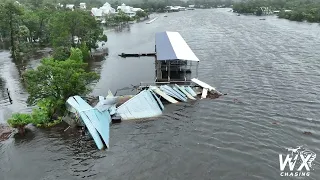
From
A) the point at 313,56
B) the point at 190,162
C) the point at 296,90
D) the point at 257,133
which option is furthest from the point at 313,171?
the point at 313,56

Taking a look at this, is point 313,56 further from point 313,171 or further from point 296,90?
point 313,171

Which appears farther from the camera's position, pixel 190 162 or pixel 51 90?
pixel 51 90

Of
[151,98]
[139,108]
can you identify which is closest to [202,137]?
[139,108]

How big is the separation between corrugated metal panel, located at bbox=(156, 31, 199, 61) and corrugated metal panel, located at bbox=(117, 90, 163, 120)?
32.1 ft

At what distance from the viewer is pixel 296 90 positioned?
4222cm

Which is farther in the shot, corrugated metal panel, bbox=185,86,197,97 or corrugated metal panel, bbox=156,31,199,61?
corrugated metal panel, bbox=156,31,199,61

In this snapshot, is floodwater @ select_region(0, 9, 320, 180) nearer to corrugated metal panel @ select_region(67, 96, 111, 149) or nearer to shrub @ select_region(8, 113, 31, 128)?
corrugated metal panel @ select_region(67, 96, 111, 149)

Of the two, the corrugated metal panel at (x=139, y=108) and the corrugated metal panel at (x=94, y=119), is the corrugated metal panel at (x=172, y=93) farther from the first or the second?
the corrugated metal panel at (x=94, y=119)

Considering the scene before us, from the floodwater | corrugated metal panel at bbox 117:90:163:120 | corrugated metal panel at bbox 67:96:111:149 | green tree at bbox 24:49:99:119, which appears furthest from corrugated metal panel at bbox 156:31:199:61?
corrugated metal panel at bbox 67:96:111:149

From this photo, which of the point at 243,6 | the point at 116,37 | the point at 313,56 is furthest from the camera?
the point at 243,6

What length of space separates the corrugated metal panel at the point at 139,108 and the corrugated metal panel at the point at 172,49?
9.78 metres

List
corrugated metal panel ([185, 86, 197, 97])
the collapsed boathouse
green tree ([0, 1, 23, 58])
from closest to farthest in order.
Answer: the collapsed boathouse < corrugated metal panel ([185, 86, 197, 97]) < green tree ([0, 1, 23, 58])

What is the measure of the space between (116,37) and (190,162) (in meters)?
75.1

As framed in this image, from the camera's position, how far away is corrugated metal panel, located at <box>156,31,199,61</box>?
45247 mm
